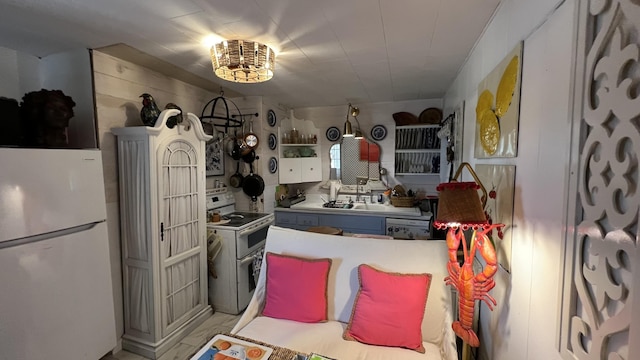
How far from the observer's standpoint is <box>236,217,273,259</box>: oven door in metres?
2.61

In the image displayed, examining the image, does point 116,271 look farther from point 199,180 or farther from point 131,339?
point 199,180

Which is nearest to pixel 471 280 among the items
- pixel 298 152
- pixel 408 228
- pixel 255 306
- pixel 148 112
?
pixel 255 306

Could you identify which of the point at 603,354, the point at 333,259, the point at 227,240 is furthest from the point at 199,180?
the point at 603,354

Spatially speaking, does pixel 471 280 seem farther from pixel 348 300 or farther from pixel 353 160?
pixel 353 160

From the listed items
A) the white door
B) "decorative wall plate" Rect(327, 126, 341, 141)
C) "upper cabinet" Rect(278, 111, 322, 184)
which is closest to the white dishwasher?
"upper cabinet" Rect(278, 111, 322, 184)

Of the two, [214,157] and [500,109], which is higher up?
[500,109]

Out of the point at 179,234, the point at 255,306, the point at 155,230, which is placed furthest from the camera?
the point at 179,234

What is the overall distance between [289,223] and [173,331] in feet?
5.92

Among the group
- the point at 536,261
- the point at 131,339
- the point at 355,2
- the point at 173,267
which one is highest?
the point at 355,2

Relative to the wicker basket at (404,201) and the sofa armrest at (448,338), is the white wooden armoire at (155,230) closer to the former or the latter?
the sofa armrest at (448,338)

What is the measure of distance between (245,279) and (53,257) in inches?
59.1

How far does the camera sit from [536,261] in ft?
3.30

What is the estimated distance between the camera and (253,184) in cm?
330

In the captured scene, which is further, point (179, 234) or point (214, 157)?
point (214, 157)
